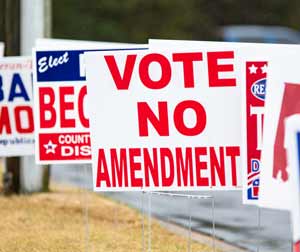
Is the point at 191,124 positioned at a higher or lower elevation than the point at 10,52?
lower

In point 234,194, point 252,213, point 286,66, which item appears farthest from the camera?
point 234,194

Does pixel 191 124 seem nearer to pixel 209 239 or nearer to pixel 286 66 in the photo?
pixel 286 66

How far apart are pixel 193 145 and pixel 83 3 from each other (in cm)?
5493

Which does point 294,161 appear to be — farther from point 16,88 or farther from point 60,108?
point 16,88

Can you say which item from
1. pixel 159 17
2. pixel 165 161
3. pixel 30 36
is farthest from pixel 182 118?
pixel 159 17

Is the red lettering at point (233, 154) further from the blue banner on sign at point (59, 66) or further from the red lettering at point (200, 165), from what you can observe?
the blue banner on sign at point (59, 66)

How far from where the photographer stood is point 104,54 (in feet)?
27.7

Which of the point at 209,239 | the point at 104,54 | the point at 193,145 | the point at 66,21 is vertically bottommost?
the point at 209,239

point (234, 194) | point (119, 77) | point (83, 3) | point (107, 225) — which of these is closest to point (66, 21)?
point (83, 3)

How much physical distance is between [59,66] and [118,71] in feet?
5.05

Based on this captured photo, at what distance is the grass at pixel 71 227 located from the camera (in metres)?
10.7

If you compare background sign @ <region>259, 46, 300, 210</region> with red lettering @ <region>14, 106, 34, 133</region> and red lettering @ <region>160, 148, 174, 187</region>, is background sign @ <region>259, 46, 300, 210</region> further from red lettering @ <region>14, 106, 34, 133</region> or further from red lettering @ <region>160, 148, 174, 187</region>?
red lettering @ <region>14, 106, 34, 133</region>

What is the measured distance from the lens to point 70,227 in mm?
12125

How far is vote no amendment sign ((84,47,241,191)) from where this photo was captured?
27.7 feet
